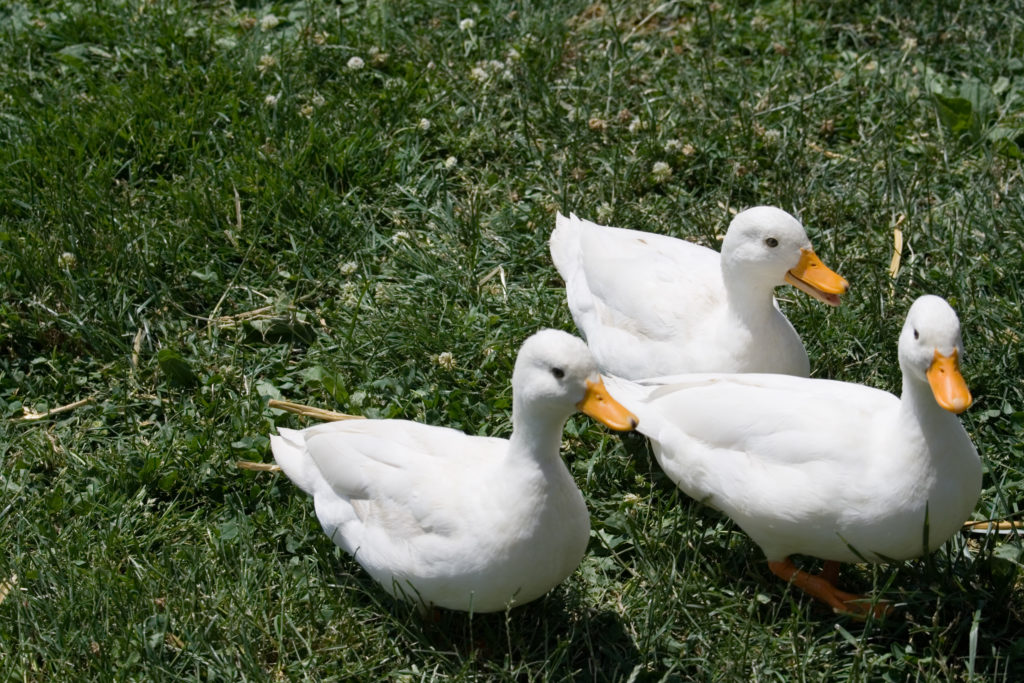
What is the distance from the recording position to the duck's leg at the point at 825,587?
3.44 meters

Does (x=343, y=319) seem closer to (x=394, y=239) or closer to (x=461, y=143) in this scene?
(x=394, y=239)

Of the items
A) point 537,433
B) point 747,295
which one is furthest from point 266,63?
point 537,433

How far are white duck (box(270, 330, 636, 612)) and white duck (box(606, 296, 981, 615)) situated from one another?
480 mm

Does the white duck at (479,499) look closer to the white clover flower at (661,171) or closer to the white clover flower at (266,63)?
the white clover flower at (661,171)

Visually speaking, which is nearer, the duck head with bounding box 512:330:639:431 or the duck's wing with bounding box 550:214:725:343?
the duck head with bounding box 512:330:639:431

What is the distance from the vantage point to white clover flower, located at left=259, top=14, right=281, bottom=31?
5.81 m

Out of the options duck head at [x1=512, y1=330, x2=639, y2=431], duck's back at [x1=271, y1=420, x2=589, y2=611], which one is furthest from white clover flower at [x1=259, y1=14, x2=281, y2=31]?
duck head at [x1=512, y1=330, x2=639, y2=431]

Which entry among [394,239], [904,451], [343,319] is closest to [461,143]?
[394,239]

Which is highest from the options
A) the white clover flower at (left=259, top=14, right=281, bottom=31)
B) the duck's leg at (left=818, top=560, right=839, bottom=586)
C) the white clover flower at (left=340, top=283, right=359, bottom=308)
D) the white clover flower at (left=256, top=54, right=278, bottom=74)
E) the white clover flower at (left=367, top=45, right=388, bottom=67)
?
the white clover flower at (left=259, top=14, right=281, bottom=31)

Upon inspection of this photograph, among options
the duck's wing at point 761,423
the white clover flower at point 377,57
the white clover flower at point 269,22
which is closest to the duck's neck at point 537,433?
the duck's wing at point 761,423

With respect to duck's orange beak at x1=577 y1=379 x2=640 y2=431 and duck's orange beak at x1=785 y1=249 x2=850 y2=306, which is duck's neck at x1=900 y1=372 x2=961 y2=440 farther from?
duck's orange beak at x1=577 y1=379 x2=640 y2=431

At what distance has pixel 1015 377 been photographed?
4039 mm

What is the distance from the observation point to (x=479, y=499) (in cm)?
323

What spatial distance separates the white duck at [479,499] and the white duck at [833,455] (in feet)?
1.58
